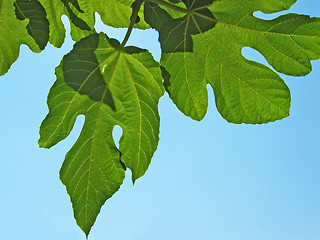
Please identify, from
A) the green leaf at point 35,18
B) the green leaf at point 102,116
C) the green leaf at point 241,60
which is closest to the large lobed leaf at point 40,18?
the green leaf at point 35,18

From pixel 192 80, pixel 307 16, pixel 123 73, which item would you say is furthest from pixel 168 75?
pixel 307 16

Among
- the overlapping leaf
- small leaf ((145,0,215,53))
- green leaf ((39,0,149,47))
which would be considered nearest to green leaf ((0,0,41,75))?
the overlapping leaf

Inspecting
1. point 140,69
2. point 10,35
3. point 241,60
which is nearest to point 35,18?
point 10,35

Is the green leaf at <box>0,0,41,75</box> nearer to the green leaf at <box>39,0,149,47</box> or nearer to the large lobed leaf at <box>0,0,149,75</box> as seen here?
the large lobed leaf at <box>0,0,149,75</box>

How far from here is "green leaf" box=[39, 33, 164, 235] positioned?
2.02 metres

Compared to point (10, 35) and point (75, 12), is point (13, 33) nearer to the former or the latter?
point (10, 35)

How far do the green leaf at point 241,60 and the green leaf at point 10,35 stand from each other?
0.66 m

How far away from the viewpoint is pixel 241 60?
199 cm

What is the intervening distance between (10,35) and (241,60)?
3.51 feet

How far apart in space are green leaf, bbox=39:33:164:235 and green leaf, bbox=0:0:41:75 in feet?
0.69

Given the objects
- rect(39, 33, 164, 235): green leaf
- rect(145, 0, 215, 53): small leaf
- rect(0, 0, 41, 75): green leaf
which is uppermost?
rect(145, 0, 215, 53): small leaf

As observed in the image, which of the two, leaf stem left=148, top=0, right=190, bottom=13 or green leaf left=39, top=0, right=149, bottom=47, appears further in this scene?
green leaf left=39, top=0, right=149, bottom=47

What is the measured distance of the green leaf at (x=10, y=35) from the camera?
1.93m

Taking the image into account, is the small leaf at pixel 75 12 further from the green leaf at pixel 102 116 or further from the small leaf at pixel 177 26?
the small leaf at pixel 177 26
